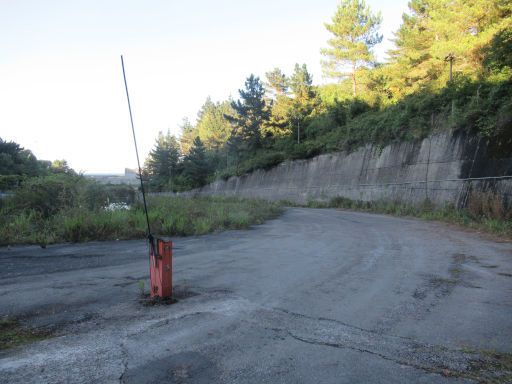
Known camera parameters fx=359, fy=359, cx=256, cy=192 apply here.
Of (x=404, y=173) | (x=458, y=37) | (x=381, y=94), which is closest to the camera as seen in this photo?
(x=404, y=173)

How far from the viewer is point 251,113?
1939 inches

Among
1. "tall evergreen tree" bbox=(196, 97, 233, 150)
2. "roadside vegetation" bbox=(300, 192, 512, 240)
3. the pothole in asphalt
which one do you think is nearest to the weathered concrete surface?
"roadside vegetation" bbox=(300, 192, 512, 240)

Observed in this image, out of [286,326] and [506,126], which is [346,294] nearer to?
[286,326]

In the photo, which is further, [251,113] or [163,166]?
[163,166]

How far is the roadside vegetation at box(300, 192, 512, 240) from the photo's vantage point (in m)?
11.5

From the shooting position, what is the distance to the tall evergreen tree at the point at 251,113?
48.6 metres

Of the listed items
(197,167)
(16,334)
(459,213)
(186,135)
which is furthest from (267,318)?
(186,135)

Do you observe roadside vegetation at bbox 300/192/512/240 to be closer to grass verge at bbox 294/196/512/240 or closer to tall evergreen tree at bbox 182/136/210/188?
grass verge at bbox 294/196/512/240

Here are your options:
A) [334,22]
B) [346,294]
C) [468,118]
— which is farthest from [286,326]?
[334,22]

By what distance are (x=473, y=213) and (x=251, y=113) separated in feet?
126

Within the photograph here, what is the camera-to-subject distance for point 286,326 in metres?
3.75

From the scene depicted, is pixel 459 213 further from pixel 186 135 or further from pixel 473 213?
pixel 186 135

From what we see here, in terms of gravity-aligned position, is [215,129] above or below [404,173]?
above

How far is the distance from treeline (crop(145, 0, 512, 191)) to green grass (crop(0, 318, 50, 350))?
16.6m
